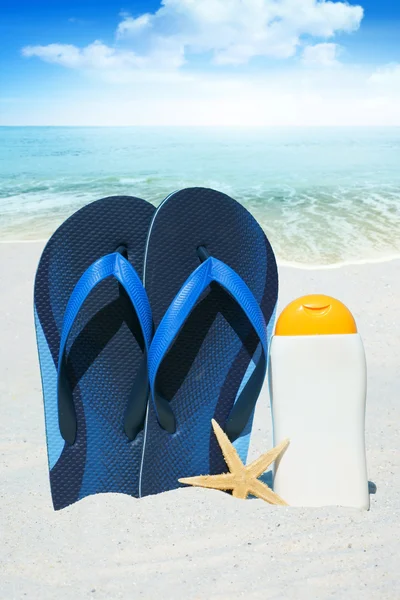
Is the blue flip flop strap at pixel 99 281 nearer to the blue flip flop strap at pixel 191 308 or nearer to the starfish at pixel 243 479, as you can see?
the blue flip flop strap at pixel 191 308

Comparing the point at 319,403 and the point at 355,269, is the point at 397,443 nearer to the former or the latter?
the point at 319,403

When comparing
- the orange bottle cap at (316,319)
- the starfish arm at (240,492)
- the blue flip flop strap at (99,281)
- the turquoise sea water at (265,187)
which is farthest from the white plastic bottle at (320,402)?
the turquoise sea water at (265,187)

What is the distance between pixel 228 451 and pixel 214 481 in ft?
0.32

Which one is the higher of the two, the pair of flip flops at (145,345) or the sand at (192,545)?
the pair of flip flops at (145,345)

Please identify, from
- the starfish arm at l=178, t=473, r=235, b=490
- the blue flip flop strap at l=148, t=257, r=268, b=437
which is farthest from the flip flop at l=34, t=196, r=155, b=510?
Answer: the starfish arm at l=178, t=473, r=235, b=490

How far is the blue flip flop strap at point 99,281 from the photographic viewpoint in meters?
1.98

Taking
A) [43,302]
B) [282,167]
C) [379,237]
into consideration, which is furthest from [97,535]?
[282,167]

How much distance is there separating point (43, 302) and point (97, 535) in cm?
78

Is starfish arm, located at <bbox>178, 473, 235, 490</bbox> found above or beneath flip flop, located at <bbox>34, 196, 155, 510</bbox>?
beneath

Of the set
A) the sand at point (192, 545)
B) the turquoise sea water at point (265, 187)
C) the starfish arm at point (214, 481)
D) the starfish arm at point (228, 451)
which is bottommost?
the turquoise sea water at point (265, 187)

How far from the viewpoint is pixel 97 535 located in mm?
1772

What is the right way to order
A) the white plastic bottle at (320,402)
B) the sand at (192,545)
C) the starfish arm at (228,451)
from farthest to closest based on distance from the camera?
the starfish arm at (228,451)
the white plastic bottle at (320,402)
the sand at (192,545)

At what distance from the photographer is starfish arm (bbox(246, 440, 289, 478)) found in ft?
6.18

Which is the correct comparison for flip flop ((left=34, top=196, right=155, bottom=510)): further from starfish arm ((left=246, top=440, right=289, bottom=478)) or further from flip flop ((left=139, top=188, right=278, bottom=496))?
starfish arm ((left=246, top=440, right=289, bottom=478))
